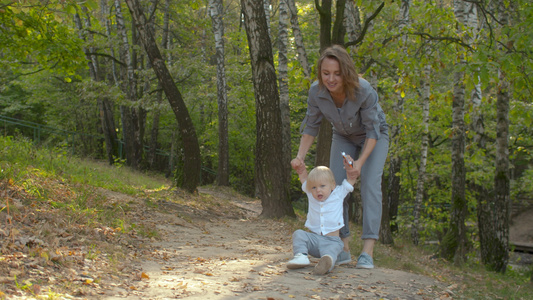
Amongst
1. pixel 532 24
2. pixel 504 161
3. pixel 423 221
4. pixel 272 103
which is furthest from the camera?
pixel 423 221

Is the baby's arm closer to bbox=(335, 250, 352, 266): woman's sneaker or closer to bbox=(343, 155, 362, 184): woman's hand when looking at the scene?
bbox=(343, 155, 362, 184): woman's hand

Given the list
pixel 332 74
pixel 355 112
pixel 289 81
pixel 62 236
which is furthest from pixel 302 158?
pixel 289 81

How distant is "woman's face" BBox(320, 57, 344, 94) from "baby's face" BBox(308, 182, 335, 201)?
90cm

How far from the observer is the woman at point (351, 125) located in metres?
4.44

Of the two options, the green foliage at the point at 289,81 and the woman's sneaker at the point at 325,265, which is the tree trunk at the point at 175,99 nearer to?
the green foliage at the point at 289,81

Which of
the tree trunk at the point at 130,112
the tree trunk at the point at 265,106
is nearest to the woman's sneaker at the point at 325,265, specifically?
the tree trunk at the point at 265,106

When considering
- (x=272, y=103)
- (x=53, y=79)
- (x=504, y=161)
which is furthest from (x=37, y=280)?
(x=53, y=79)

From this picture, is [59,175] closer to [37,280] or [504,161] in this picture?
[37,280]

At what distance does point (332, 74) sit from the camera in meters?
4.42

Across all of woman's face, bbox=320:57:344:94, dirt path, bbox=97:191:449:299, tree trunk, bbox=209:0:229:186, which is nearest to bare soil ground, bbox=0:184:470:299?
dirt path, bbox=97:191:449:299

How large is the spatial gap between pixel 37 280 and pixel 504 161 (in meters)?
Result: 10.4

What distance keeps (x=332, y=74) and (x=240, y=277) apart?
6.59 ft

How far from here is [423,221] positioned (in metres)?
19.2

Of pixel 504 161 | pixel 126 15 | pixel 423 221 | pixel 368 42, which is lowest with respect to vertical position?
pixel 423 221
